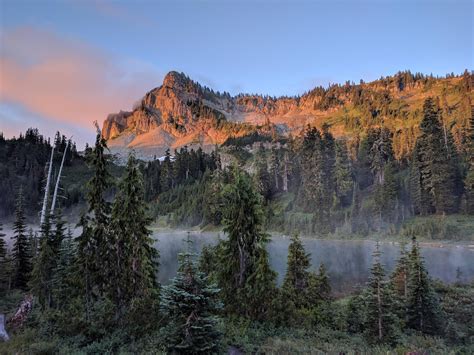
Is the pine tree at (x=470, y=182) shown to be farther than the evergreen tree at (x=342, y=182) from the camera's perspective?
No

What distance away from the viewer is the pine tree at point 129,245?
54.0 feet

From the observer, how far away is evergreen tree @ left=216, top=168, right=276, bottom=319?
16.3m

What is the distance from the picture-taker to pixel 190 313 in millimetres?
10305

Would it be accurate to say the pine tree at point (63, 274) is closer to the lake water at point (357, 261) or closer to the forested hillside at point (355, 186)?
the lake water at point (357, 261)

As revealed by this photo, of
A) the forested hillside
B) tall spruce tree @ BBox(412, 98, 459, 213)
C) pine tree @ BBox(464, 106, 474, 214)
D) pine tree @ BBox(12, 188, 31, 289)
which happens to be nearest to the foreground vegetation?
pine tree @ BBox(12, 188, 31, 289)

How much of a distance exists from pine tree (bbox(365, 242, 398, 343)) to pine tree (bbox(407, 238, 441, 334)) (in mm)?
2577

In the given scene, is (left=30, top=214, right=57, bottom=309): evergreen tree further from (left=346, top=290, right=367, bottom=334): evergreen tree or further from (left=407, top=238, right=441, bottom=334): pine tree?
(left=407, top=238, right=441, bottom=334): pine tree

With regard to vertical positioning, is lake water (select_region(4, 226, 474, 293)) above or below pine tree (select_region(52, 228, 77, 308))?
below

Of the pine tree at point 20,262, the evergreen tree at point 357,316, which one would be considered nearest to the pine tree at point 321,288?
the evergreen tree at point 357,316

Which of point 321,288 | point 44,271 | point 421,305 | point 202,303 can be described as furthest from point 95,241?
point 421,305

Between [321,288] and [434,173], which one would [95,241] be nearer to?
[321,288]

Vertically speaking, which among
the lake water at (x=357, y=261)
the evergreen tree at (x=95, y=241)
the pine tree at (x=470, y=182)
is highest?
the pine tree at (x=470, y=182)

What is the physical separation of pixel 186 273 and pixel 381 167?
88535 mm

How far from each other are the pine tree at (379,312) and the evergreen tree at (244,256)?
5426 mm
